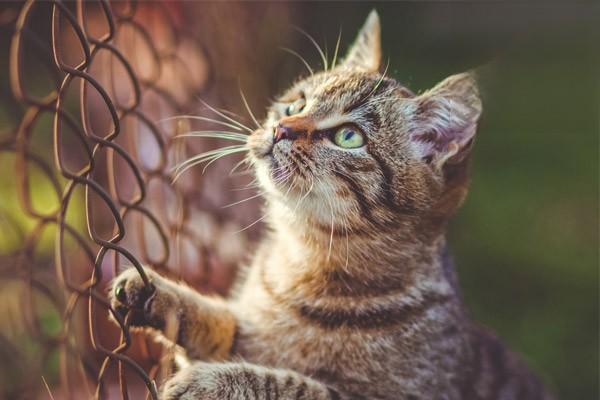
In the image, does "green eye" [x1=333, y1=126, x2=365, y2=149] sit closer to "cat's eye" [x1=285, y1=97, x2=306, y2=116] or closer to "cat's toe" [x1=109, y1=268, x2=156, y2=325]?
"cat's eye" [x1=285, y1=97, x2=306, y2=116]

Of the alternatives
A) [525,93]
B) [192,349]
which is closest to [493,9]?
[525,93]

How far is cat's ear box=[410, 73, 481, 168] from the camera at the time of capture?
1.66 meters

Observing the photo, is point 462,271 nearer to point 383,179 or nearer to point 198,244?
point 198,244

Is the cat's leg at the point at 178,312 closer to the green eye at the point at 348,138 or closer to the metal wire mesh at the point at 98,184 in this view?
the metal wire mesh at the point at 98,184

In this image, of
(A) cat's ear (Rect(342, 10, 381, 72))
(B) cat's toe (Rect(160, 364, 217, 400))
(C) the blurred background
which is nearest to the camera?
(B) cat's toe (Rect(160, 364, 217, 400))

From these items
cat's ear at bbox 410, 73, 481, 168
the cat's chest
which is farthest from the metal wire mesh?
cat's ear at bbox 410, 73, 481, 168

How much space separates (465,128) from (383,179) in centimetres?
24

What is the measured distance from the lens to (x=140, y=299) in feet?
4.90

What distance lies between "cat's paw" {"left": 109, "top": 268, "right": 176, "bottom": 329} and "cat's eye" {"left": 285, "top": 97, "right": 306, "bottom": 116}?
2.00ft

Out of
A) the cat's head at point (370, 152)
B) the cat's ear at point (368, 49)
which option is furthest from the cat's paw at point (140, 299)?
the cat's ear at point (368, 49)

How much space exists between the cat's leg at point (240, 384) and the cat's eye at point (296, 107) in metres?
0.72

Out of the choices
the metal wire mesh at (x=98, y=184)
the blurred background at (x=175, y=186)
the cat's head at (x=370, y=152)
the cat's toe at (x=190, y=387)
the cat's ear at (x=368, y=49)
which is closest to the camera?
the metal wire mesh at (x=98, y=184)

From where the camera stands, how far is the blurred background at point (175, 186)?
5.12ft

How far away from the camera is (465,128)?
5.50 feet
